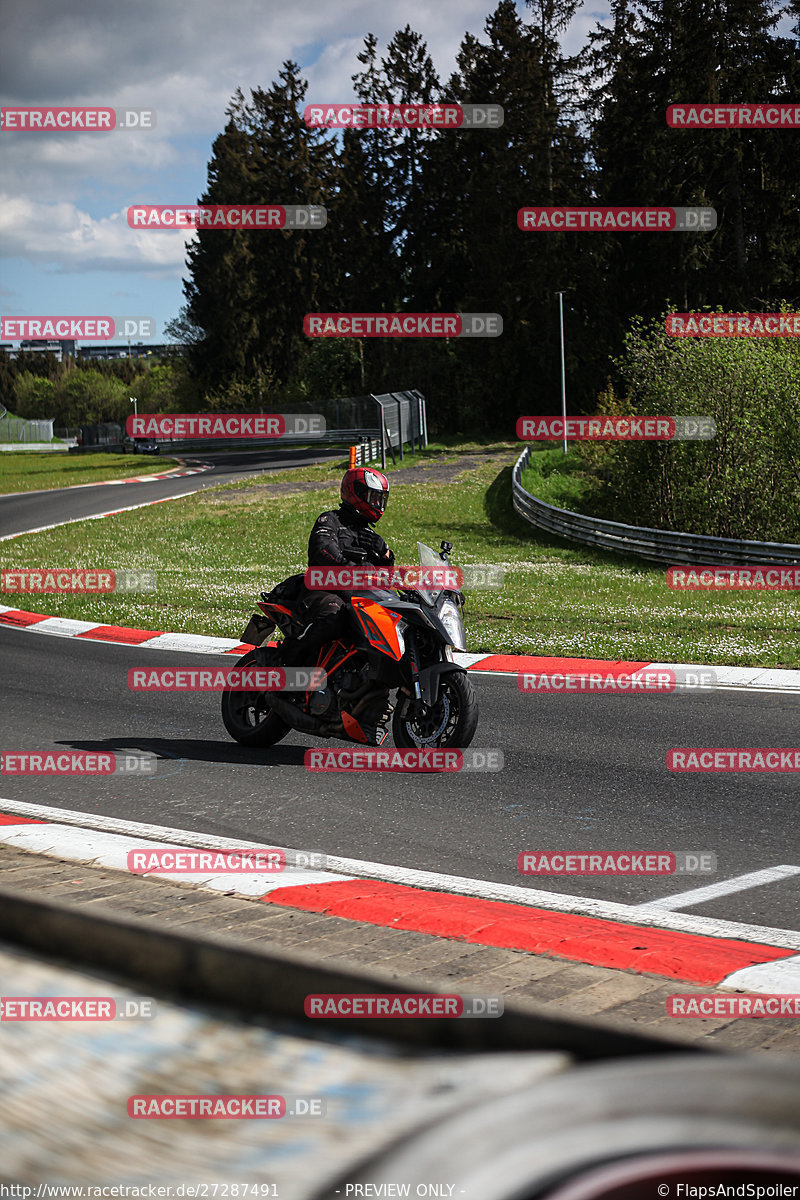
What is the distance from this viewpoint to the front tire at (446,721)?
7883 millimetres

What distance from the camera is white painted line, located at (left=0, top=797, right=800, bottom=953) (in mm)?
5000

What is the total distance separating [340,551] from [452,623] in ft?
3.34

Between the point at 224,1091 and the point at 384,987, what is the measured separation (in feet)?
0.91

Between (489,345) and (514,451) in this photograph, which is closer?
(514,451)

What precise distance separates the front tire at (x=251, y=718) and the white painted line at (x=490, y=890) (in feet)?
6.59

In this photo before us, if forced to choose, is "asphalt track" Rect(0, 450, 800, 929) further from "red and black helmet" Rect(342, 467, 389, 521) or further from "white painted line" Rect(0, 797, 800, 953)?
"red and black helmet" Rect(342, 467, 389, 521)

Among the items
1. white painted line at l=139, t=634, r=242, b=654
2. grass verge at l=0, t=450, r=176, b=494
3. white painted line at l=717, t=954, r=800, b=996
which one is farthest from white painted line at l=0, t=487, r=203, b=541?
white painted line at l=717, t=954, r=800, b=996

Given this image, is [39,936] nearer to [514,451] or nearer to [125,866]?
[125,866]

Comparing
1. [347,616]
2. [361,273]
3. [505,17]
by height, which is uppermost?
[505,17]

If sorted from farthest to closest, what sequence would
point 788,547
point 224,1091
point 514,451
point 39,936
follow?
1. point 514,451
2. point 788,547
3. point 39,936
4. point 224,1091

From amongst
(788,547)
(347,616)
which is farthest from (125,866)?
(788,547)

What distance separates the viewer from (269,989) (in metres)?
1.86

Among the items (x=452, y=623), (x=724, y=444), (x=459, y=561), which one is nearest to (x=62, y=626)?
(x=459, y=561)

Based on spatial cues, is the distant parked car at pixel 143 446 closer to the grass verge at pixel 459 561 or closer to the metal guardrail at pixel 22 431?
the grass verge at pixel 459 561
